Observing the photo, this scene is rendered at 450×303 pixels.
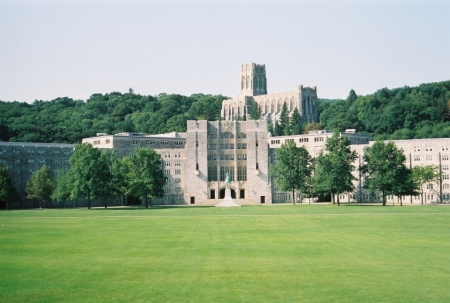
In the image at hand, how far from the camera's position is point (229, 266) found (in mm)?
35312

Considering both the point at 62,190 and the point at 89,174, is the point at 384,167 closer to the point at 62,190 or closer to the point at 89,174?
the point at 89,174

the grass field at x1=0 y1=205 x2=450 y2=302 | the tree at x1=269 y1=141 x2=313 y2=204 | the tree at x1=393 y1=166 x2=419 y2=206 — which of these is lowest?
the grass field at x1=0 y1=205 x2=450 y2=302

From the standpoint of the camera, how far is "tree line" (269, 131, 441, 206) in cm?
12825

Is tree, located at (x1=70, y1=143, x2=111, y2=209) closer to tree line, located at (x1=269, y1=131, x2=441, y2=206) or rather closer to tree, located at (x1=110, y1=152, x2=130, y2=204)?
tree, located at (x1=110, y1=152, x2=130, y2=204)

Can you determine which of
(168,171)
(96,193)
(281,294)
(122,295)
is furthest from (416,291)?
(168,171)

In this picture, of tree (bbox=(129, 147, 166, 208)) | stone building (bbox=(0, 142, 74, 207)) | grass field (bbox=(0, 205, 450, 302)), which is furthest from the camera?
stone building (bbox=(0, 142, 74, 207))

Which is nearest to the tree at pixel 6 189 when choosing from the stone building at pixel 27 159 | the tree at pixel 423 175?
the stone building at pixel 27 159

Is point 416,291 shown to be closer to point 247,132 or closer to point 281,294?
point 281,294

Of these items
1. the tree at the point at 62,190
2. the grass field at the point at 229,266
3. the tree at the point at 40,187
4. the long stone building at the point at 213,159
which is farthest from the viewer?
the long stone building at the point at 213,159

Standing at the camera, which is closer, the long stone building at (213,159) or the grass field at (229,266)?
the grass field at (229,266)

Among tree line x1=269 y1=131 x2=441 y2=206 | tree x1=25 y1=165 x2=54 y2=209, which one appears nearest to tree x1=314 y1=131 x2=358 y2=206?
tree line x1=269 y1=131 x2=441 y2=206

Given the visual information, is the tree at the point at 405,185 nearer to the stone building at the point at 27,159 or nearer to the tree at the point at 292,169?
the tree at the point at 292,169

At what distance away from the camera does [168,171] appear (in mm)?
170750

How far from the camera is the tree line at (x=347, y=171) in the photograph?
128 m
